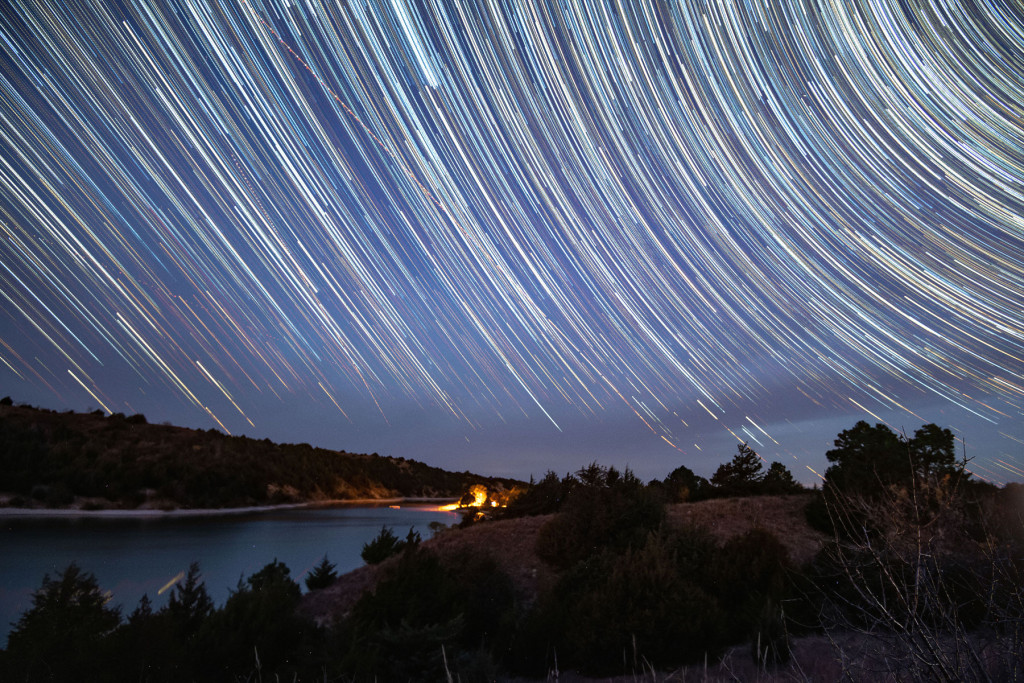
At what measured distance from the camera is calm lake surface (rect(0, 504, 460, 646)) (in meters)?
13.0

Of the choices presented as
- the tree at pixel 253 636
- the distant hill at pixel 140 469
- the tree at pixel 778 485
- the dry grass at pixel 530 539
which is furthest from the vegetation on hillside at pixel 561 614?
the distant hill at pixel 140 469

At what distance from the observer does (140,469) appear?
30125 mm

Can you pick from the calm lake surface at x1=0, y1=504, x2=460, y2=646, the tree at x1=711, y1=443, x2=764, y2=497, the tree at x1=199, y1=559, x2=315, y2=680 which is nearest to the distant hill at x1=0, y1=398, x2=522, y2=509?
the calm lake surface at x1=0, y1=504, x2=460, y2=646

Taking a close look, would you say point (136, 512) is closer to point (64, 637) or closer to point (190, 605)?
point (190, 605)

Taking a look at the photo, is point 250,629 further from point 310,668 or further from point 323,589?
point 323,589

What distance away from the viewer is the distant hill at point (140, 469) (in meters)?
26.3

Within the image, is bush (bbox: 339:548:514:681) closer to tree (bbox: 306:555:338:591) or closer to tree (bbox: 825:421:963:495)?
tree (bbox: 306:555:338:591)

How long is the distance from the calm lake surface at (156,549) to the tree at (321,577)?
37cm

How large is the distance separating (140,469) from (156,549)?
1648cm

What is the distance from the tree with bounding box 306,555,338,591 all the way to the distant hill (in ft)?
55.0

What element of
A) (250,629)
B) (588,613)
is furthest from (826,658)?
(250,629)

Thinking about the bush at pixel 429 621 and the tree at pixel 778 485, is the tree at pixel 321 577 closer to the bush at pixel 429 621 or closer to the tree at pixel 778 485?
the bush at pixel 429 621

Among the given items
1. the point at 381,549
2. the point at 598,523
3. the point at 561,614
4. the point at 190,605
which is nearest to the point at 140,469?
the point at 381,549

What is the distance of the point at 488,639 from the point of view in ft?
34.3
